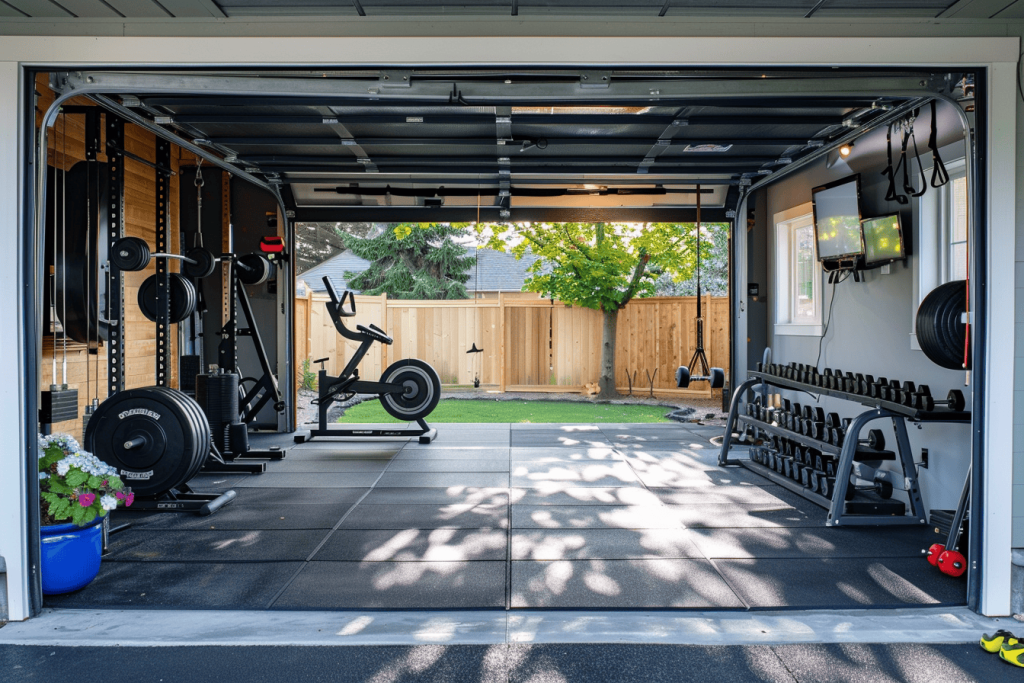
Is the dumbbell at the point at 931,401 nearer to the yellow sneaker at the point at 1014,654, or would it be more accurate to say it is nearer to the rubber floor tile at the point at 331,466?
the yellow sneaker at the point at 1014,654

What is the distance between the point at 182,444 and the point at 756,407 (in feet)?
15.1

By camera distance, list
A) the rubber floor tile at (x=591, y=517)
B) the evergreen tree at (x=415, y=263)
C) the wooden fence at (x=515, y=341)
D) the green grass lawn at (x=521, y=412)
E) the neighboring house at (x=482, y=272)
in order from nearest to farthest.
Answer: the rubber floor tile at (x=591, y=517), the green grass lawn at (x=521, y=412), the wooden fence at (x=515, y=341), the evergreen tree at (x=415, y=263), the neighboring house at (x=482, y=272)

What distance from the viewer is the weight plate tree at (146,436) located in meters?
4.13

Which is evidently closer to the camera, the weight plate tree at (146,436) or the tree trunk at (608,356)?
the weight plate tree at (146,436)

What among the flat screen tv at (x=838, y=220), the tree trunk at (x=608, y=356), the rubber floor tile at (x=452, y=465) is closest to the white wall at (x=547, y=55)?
the flat screen tv at (x=838, y=220)

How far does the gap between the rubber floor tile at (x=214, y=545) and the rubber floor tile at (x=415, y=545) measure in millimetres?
160

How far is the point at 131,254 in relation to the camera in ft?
14.0

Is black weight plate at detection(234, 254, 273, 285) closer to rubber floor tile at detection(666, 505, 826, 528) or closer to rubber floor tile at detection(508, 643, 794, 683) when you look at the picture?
rubber floor tile at detection(666, 505, 826, 528)

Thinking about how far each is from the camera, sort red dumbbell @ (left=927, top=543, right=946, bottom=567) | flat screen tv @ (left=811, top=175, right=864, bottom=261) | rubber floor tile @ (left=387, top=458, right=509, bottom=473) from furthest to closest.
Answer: rubber floor tile @ (left=387, top=458, right=509, bottom=473) → flat screen tv @ (left=811, top=175, right=864, bottom=261) → red dumbbell @ (left=927, top=543, right=946, bottom=567)

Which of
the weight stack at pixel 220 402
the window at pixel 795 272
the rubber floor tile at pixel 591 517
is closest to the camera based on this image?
the rubber floor tile at pixel 591 517

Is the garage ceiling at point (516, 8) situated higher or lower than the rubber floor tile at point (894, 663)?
higher

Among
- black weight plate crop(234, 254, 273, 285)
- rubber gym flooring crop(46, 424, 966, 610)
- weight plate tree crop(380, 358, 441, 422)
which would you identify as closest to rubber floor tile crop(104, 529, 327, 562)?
rubber gym flooring crop(46, 424, 966, 610)

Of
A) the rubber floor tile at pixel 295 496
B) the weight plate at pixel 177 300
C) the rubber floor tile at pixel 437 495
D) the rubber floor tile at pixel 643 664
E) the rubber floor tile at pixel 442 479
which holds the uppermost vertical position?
the weight plate at pixel 177 300

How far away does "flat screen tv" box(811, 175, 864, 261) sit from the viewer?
5.38m
